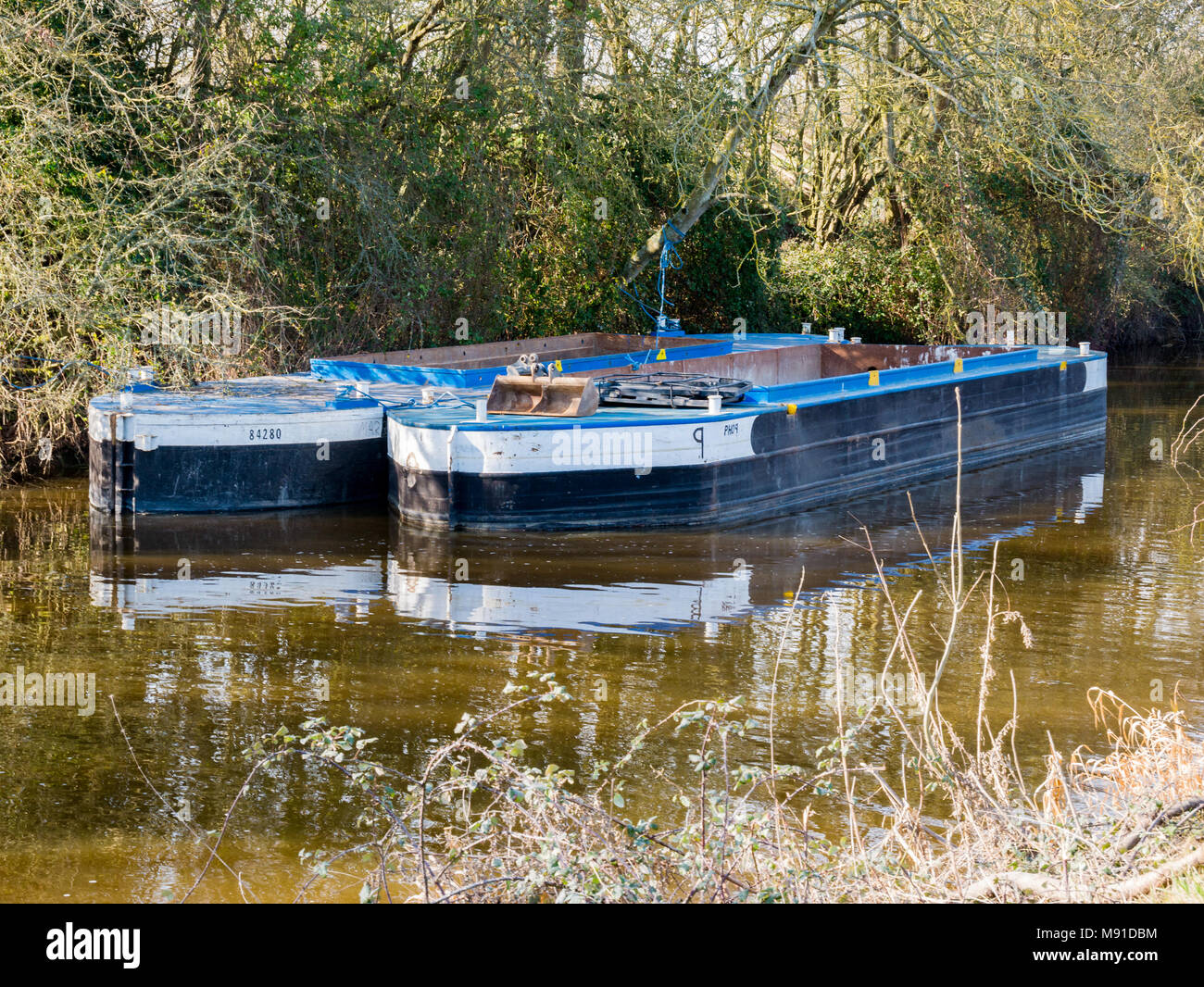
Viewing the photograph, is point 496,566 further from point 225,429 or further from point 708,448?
point 225,429

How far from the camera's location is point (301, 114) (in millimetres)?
14164

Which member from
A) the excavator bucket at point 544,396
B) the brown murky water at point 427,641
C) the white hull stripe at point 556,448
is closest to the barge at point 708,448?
the white hull stripe at point 556,448

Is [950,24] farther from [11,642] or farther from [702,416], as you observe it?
[11,642]

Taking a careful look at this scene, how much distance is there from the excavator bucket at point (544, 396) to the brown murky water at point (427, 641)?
113 cm

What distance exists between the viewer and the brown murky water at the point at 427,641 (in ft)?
17.6

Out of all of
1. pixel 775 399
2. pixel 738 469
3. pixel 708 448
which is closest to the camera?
pixel 708 448

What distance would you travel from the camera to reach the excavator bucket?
35.3 feet

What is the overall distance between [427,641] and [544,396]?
11.6 feet

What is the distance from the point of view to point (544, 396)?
10.9 metres

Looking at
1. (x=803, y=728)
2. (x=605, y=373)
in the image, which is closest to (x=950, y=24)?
(x=605, y=373)

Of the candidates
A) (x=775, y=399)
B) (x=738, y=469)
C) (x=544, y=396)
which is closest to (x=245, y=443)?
(x=544, y=396)

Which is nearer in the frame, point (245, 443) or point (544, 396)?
point (245, 443)

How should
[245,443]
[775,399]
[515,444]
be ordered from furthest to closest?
[775,399] < [245,443] < [515,444]
